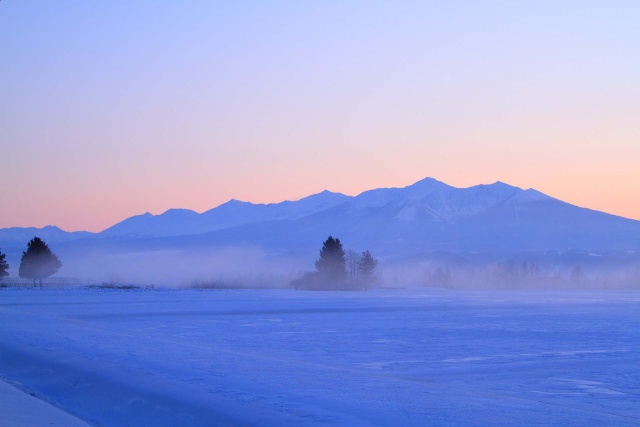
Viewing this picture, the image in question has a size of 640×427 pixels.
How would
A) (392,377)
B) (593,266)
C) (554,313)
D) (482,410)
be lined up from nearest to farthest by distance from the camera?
(482,410) < (392,377) < (554,313) < (593,266)

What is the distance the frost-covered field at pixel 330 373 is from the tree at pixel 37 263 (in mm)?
64392

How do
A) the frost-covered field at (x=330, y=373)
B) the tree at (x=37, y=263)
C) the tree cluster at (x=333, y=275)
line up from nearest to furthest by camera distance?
the frost-covered field at (x=330, y=373) → the tree cluster at (x=333, y=275) → the tree at (x=37, y=263)

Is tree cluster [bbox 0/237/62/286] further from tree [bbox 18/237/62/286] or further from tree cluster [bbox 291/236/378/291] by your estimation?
tree cluster [bbox 291/236/378/291]

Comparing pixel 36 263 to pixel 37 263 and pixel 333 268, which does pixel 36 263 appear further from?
pixel 333 268

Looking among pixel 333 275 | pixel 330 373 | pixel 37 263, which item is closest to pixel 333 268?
pixel 333 275

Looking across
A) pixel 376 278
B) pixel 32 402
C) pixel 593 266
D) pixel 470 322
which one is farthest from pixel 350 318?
pixel 593 266

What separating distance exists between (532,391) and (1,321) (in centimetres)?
2130

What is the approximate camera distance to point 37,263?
296 ft

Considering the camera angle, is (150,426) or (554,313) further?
(554,313)

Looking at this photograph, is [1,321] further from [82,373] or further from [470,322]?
[470,322]

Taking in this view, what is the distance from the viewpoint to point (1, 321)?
1134 inches

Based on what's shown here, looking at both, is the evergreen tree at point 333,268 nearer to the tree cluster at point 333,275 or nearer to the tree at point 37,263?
the tree cluster at point 333,275

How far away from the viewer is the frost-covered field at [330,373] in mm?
11664

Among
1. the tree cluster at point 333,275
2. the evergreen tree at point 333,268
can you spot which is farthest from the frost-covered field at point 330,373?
the evergreen tree at point 333,268
